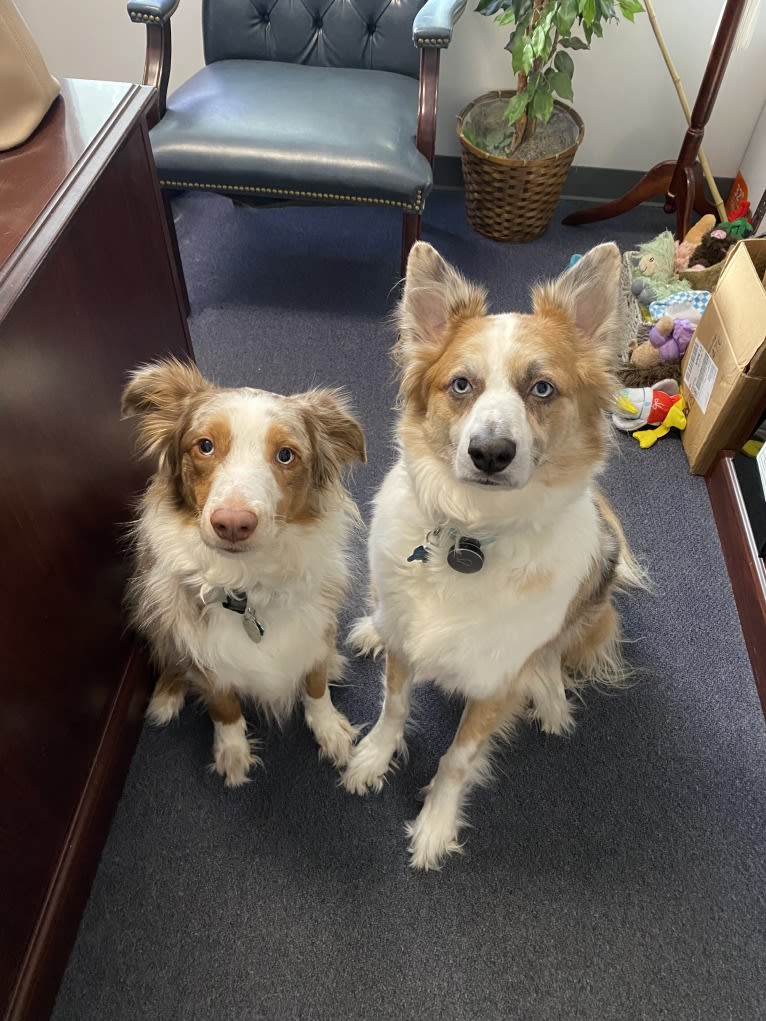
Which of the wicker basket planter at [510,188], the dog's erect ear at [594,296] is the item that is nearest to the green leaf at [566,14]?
the wicker basket planter at [510,188]

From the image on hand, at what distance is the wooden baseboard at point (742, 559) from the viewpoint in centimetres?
204

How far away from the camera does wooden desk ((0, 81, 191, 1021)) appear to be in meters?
1.29

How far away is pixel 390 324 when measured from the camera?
300 centimetres

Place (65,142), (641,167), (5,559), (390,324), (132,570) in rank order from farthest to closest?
(641,167), (390,324), (132,570), (65,142), (5,559)

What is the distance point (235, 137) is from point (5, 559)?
6.38ft

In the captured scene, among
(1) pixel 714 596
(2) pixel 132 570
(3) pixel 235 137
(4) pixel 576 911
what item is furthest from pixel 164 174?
(4) pixel 576 911

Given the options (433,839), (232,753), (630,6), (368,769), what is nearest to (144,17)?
(630,6)

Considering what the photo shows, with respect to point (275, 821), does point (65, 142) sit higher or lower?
higher

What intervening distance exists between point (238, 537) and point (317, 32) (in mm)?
2767

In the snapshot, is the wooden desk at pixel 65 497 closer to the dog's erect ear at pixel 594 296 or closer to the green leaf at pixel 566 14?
the dog's erect ear at pixel 594 296

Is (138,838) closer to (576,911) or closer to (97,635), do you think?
(97,635)

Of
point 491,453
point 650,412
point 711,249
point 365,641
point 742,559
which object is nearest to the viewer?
point 491,453

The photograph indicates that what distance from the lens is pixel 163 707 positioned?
189 centimetres

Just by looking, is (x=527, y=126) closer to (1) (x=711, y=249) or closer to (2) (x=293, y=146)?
(1) (x=711, y=249)
